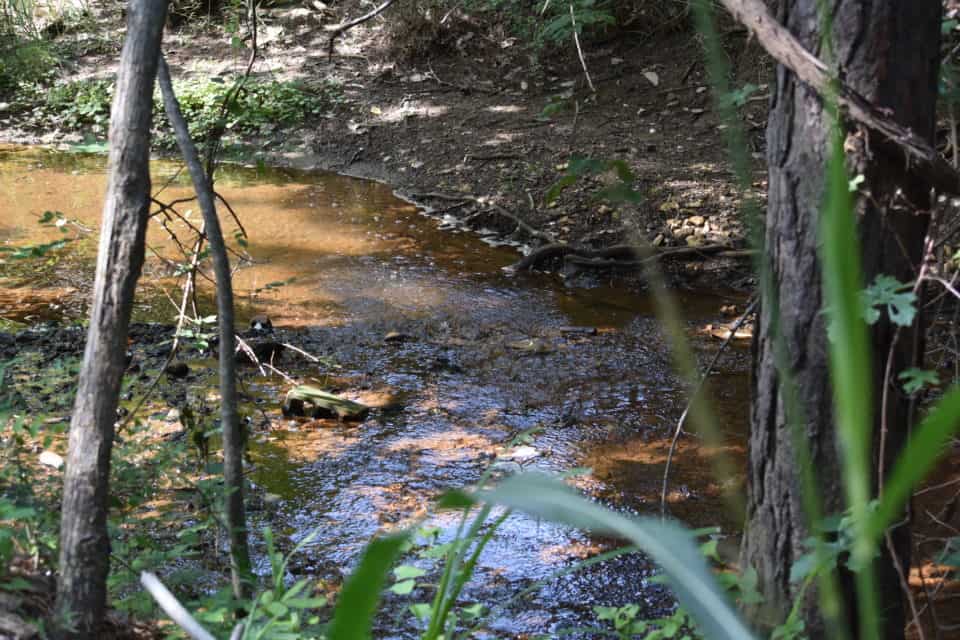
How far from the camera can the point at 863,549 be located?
1.56 ft

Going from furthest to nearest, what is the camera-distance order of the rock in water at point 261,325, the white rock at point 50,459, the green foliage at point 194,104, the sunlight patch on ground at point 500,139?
1. the green foliage at point 194,104
2. the sunlight patch on ground at point 500,139
3. the rock in water at point 261,325
4. the white rock at point 50,459

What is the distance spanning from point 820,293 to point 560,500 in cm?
186

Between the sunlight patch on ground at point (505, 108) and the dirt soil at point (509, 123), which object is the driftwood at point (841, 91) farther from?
the sunlight patch on ground at point (505, 108)

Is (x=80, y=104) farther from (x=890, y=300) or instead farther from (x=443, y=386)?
(x=890, y=300)

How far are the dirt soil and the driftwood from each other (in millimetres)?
4439

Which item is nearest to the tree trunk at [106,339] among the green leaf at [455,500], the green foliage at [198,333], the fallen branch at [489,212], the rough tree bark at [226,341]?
the rough tree bark at [226,341]

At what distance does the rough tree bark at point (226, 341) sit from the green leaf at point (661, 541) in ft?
7.02

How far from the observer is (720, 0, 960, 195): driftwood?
1408 millimetres

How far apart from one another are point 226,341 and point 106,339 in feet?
2.15

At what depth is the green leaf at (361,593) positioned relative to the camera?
0.45 meters

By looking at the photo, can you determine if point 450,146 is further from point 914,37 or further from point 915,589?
point 914,37

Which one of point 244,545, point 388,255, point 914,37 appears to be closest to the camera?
point 914,37

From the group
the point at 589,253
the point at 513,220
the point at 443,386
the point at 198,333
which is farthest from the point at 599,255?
the point at 198,333

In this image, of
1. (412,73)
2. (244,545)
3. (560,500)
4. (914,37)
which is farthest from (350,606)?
(412,73)
